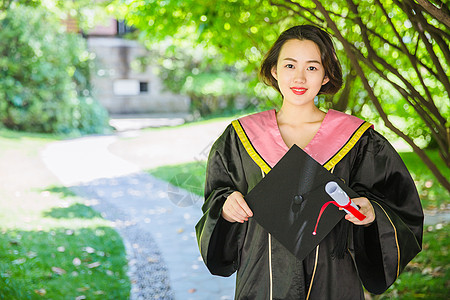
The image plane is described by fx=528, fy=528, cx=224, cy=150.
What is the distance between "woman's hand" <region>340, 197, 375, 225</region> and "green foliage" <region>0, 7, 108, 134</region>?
4384 millimetres

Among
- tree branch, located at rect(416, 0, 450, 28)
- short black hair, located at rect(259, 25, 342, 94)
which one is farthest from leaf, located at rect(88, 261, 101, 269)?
tree branch, located at rect(416, 0, 450, 28)

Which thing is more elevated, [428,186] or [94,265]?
[428,186]

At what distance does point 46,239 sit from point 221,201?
3.06 meters

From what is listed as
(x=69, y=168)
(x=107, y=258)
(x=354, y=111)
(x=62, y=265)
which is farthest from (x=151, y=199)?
(x=354, y=111)

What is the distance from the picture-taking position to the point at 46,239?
429cm

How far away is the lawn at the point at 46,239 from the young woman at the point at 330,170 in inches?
89.8

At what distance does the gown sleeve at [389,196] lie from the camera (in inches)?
62.9

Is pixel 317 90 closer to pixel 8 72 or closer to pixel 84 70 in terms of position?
pixel 8 72

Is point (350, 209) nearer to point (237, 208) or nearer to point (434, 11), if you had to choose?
point (237, 208)

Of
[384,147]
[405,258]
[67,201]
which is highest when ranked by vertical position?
[384,147]

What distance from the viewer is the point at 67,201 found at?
5035 mm

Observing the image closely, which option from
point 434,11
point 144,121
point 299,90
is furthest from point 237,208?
point 144,121

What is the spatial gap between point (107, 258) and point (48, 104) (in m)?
2.32

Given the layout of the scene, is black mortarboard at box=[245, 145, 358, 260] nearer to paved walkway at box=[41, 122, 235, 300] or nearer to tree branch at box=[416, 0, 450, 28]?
tree branch at box=[416, 0, 450, 28]
